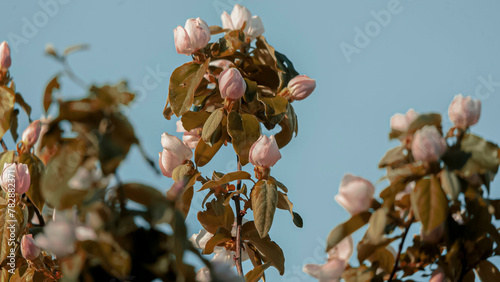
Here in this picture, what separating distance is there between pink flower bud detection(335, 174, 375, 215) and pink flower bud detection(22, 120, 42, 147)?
2.82 feet

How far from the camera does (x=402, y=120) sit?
0.84 m

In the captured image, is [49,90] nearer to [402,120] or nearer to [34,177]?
[402,120]

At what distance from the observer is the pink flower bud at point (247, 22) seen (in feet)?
5.05

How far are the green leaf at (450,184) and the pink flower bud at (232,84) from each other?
65 centimetres

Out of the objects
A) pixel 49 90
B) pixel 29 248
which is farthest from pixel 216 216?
pixel 49 90

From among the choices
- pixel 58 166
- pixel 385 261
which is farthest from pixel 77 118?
pixel 385 261

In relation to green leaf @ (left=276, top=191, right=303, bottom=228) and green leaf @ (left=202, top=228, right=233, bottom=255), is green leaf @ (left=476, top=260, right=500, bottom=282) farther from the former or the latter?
green leaf @ (left=202, top=228, right=233, bottom=255)

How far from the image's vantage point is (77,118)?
59 cm

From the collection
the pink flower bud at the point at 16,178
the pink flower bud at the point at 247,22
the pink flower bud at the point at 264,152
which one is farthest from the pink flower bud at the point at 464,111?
the pink flower bud at the point at 16,178

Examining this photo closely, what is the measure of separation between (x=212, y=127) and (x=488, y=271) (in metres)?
Answer: 0.67

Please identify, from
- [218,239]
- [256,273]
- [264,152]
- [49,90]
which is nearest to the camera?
[49,90]

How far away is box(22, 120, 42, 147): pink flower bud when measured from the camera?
1.40 metres

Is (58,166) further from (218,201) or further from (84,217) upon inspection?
A: (218,201)

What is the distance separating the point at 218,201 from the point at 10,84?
23.3 inches
